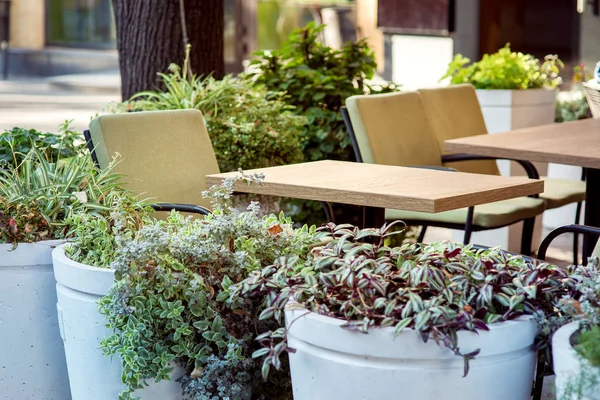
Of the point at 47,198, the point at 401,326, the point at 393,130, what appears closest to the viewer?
the point at 401,326

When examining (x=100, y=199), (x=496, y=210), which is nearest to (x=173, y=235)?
(x=100, y=199)

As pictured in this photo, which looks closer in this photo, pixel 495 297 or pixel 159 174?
pixel 495 297

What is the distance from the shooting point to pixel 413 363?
1996mm

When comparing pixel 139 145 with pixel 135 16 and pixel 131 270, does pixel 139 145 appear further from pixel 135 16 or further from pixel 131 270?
pixel 135 16

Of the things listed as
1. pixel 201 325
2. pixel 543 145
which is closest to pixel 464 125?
pixel 543 145

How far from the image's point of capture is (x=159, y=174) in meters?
3.61

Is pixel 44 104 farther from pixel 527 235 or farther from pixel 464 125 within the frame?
pixel 527 235

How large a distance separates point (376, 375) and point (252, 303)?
55 cm

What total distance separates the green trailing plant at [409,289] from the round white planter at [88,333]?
0.37m

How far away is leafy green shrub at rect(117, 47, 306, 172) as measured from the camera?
447 centimetres

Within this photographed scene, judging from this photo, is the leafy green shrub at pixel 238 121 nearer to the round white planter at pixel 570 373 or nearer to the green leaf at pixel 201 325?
the green leaf at pixel 201 325

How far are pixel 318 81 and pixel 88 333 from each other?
2.79 m

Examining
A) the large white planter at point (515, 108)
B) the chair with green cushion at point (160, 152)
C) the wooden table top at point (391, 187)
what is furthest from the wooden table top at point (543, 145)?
the large white planter at point (515, 108)

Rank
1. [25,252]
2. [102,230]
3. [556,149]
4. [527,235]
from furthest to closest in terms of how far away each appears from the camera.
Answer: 1. [527,235]
2. [556,149]
3. [25,252]
4. [102,230]
